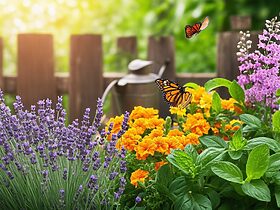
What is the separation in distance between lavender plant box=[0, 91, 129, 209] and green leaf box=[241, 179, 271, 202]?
358 millimetres

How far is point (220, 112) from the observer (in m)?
2.60

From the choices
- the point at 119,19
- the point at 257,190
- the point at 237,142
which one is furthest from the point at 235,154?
the point at 119,19

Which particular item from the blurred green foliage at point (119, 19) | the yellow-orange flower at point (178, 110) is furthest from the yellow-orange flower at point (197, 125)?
the blurred green foliage at point (119, 19)

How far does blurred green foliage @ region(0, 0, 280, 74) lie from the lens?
624cm

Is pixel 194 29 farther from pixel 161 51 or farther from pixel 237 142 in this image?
pixel 161 51

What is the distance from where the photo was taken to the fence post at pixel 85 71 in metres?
4.38

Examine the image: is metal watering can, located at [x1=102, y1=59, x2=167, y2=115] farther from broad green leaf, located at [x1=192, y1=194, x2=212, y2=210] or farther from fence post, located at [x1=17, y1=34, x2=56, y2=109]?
fence post, located at [x1=17, y1=34, x2=56, y2=109]

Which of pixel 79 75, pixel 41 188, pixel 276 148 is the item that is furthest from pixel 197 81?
pixel 41 188

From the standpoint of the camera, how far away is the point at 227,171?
6.91 feet

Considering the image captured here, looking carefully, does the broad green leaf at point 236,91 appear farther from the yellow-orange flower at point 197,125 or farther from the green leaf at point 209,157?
the green leaf at point 209,157

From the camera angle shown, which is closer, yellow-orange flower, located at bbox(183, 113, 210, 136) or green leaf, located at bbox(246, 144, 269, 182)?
green leaf, located at bbox(246, 144, 269, 182)

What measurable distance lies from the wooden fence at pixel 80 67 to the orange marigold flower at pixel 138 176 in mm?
2062

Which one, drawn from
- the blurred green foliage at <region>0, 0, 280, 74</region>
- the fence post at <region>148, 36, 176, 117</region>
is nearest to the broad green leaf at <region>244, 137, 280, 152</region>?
the fence post at <region>148, 36, 176, 117</region>

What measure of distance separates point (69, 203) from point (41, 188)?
3.8 inches
